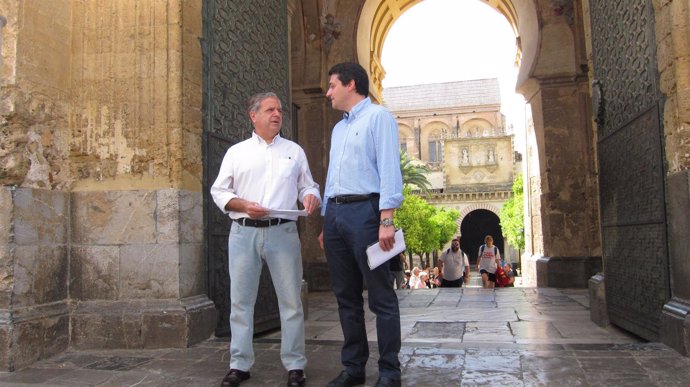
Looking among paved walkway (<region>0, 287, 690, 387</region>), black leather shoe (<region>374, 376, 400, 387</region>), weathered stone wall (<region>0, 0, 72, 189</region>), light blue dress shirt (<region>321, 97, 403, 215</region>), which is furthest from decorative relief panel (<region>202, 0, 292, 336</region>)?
black leather shoe (<region>374, 376, 400, 387</region>)

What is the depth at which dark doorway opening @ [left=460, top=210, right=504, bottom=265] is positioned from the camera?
54.1m

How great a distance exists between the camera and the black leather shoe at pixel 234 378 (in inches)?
136

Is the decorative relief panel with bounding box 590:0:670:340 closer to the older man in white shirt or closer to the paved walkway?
the paved walkway

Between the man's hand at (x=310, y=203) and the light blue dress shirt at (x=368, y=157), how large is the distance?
0.54 ft

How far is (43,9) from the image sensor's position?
470cm

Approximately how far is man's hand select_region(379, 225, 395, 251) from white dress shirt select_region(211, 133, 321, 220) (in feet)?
2.29

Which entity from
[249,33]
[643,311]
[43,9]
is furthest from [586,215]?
[43,9]

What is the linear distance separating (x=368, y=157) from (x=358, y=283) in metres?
0.75

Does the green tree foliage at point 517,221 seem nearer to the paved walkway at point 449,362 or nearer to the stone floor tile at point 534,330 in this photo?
the stone floor tile at point 534,330

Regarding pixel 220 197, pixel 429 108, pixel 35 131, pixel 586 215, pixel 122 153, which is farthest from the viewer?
pixel 429 108

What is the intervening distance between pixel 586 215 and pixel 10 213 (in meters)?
9.18

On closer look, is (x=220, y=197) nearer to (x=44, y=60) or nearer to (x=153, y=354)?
(x=153, y=354)

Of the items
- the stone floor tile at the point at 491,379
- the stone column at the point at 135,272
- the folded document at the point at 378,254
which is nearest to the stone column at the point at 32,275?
the stone column at the point at 135,272

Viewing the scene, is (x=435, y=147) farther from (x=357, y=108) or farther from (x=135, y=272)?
(x=357, y=108)
